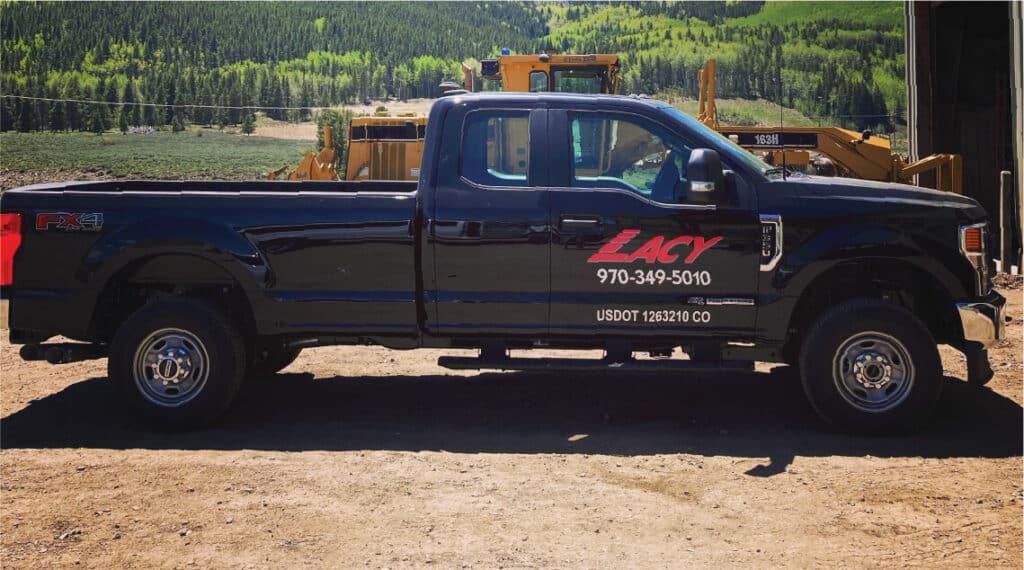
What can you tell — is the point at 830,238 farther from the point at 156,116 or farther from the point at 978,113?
the point at 156,116

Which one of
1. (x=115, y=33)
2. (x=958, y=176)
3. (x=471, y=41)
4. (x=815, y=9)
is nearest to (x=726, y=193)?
(x=958, y=176)

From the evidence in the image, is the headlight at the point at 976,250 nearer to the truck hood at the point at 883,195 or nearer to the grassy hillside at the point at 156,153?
the truck hood at the point at 883,195

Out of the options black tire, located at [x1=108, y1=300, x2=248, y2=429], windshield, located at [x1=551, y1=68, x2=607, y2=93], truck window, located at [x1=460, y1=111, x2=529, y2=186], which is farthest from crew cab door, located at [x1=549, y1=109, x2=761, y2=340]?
windshield, located at [x1=551, y1=68, x2=607, y2=93]

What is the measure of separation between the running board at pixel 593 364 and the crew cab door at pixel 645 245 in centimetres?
19

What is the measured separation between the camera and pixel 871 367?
272 inches

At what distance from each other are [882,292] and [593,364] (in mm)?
1948

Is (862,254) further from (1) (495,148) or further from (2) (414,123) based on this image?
(2) (414,123)

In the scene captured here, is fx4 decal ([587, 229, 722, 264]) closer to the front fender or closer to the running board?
the front fender

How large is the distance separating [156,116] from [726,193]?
3929cm

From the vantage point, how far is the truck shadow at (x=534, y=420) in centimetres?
684

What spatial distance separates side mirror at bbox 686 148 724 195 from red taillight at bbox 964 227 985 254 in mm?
1596

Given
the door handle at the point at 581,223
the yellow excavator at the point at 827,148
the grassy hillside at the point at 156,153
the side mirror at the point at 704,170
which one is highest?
the grassy hillside at the point at 156,153

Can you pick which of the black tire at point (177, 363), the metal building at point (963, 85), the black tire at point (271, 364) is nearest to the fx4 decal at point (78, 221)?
the black tire at point (177, 363)

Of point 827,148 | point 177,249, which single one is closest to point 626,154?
point 177,249
